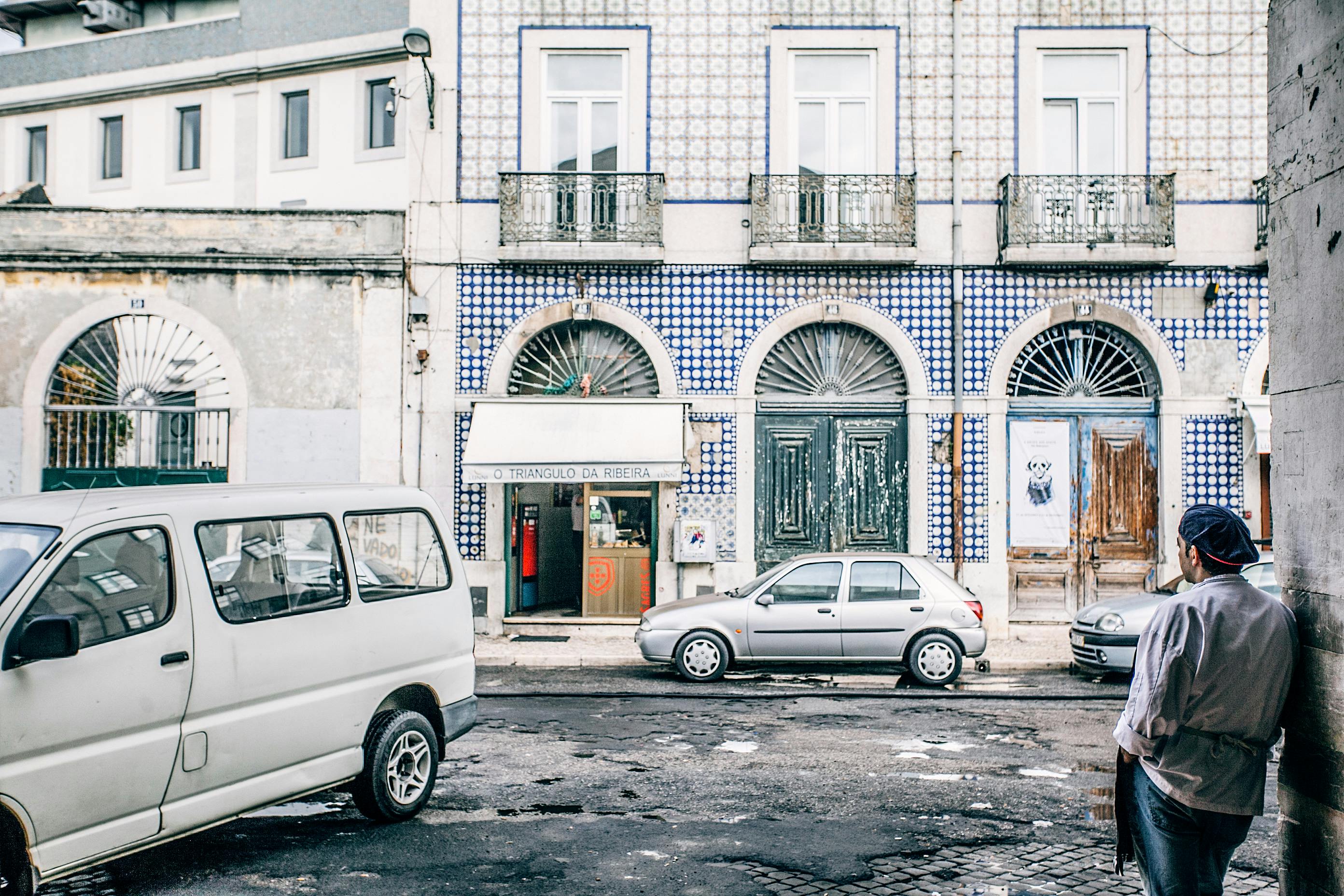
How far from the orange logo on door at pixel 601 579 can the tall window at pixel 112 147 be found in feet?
59.7

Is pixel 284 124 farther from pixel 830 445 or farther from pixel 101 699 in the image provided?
pixel 101 699

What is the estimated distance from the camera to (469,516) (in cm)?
1549

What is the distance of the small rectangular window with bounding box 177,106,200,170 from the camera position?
2536 cm

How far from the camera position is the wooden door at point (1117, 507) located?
15359mm

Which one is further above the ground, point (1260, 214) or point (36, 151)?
point (36, 151)

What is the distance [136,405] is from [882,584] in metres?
10.9

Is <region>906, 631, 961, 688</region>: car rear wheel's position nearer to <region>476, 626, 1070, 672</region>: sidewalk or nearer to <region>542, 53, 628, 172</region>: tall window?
<region>476, 626, 1070, 672</region>: sidewalk

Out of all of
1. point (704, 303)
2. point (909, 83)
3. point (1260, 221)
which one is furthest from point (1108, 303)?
point (704, 303)

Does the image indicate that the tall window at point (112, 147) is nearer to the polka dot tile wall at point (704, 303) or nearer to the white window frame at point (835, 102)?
the polka dot tile wall at point (704, 303)

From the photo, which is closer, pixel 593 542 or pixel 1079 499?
pixel 1079 499

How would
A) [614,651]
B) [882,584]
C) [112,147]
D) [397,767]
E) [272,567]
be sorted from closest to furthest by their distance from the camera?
[272,567], [397,767], [882,584], [614,651], [112,147]

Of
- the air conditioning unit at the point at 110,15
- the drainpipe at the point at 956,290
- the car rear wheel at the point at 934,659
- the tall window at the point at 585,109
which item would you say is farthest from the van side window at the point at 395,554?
the air conditioning unit at the point at 110,15

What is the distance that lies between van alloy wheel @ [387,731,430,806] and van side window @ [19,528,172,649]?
176 cm

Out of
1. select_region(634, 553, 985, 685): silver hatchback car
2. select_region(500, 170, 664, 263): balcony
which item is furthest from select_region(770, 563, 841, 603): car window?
select_region(500, 170, 664, 263): balcony
